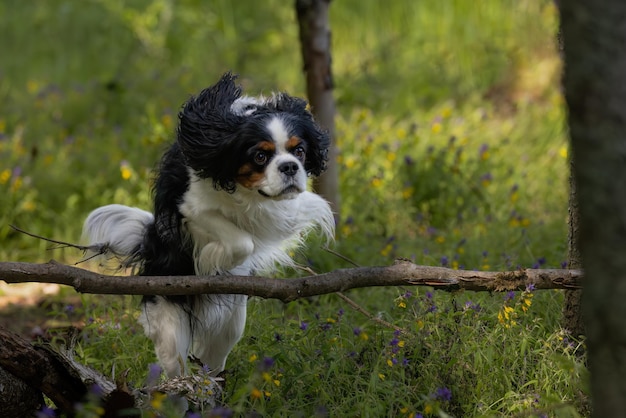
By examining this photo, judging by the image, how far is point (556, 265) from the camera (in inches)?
172

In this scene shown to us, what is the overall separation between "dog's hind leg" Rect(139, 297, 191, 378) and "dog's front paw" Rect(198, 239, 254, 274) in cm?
21

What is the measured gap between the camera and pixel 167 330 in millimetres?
3521

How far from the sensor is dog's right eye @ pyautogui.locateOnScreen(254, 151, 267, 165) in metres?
3.36

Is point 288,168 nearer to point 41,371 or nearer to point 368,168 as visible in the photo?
point 41,371

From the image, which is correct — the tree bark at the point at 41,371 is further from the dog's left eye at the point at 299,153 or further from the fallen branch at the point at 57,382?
the dog's left eye at the point at 299,153

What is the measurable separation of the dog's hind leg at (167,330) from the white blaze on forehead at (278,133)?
794mm

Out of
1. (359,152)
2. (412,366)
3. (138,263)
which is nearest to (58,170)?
(359,152)

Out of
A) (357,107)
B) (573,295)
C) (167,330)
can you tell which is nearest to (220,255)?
(167,330)

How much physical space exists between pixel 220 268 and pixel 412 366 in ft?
2.81

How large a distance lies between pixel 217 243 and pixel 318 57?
1.88 metres

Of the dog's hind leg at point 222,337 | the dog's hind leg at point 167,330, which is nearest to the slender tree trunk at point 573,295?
the dog's hind leg at point 222,337

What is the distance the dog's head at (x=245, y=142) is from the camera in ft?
11.0

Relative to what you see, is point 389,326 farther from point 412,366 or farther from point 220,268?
point 220,268

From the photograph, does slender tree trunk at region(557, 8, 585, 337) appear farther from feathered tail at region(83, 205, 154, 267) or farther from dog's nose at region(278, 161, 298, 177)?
feathered tail at region(83, 205, 154, 267)
